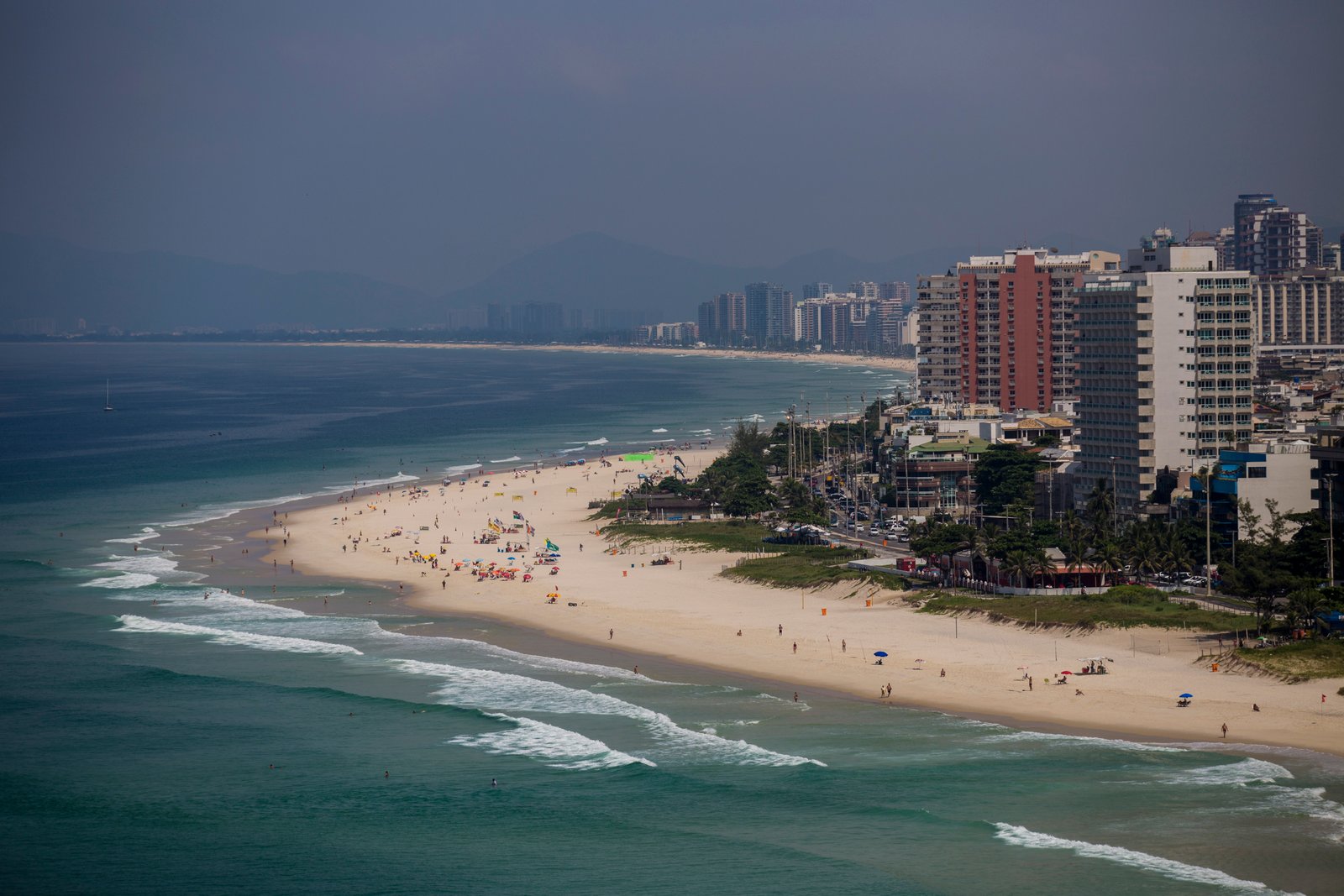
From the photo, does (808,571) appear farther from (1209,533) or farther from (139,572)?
(139,572)

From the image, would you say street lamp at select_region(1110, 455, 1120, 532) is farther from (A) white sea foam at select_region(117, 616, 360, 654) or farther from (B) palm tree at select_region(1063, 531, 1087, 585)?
(A) white sea foam at select_region(117, 616, 360, 654)

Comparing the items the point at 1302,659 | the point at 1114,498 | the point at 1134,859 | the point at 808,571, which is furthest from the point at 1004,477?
the point at 1134,859

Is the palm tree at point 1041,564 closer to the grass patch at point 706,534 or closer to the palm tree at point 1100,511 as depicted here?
the palm tree at point 1100,511

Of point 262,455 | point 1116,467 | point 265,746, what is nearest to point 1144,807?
point 265,746

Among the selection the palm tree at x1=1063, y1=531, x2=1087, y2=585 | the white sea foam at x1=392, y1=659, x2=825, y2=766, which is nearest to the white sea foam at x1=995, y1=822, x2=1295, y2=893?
the white sea foam at x1=392, y1=659, x2=825, y2=766

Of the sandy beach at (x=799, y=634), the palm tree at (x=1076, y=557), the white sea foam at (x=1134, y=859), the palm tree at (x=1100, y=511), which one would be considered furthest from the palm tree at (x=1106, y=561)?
the white sea foam at (x=1134, y=859)
